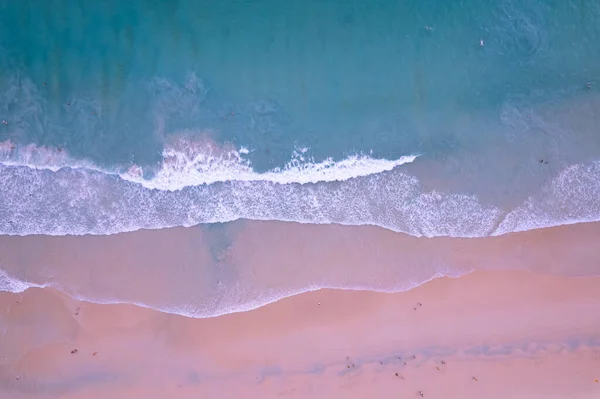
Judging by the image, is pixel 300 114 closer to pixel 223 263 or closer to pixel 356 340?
pixel 223 263

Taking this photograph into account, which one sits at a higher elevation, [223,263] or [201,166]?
[201,166]

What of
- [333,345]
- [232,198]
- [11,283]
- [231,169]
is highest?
[231,169]

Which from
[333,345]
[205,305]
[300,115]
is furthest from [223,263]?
[300,115]

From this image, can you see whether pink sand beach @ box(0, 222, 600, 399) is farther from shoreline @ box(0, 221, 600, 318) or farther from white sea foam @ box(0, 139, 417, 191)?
white sea foam @ box(0, 139, 417, 191)

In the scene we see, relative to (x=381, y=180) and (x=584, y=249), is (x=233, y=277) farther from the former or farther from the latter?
(x=584, y=249)

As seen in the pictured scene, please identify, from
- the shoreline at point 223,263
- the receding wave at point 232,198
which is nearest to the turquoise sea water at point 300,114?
the receding wave at point 232,198

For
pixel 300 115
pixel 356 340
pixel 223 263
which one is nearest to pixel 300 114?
pixel 300 115

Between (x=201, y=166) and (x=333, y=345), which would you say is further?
(x=333, y=345)
